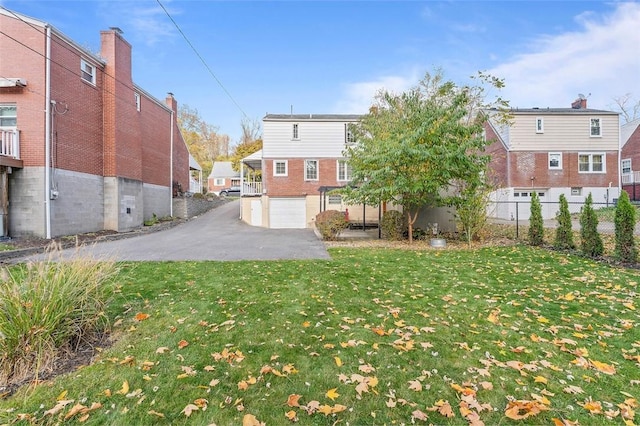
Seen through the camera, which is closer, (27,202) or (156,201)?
(27,202)

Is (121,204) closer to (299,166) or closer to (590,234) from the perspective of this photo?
(299,166)

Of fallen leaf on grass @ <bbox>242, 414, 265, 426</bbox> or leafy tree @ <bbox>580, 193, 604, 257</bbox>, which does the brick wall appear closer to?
leafy tree @ <bbox>580, 193, 604, 257</bbox>

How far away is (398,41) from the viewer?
39.7ft

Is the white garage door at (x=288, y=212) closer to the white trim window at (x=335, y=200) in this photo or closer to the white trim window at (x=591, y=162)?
the white trim window at (x=335, y=200)

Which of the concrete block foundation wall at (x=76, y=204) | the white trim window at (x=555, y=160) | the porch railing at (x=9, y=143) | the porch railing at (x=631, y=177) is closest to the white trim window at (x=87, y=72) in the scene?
the porch railing at (x=9, y=143)

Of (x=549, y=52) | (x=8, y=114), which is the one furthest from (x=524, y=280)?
(x=8, y=114)

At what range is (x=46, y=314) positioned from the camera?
11.1ft

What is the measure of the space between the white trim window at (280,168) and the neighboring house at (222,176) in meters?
32.4

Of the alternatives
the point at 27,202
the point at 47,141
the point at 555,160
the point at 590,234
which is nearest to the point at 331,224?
the point at 590,234

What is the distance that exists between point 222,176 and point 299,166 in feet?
111

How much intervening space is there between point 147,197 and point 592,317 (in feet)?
69.0

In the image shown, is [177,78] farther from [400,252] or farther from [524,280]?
[524,280]

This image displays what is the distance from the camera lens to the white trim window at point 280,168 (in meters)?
21.1

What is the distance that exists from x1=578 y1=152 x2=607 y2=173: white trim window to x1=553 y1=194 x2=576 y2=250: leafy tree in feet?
52.6
